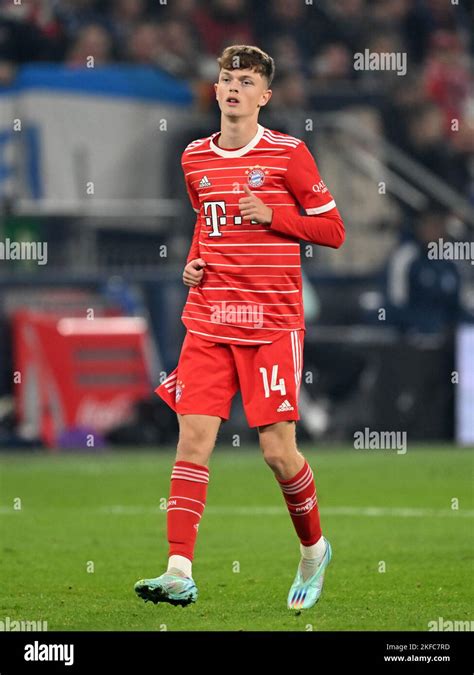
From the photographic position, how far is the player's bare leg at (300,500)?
275 inches

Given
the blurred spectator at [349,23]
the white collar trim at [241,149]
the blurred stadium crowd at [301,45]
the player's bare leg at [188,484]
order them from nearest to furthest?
the player's bare leg at [188,484] → the white collar trim at [241,149] → the blurred stadium crowd at [301,45] → the blurred spectator at [349,23]

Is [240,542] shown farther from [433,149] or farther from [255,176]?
[433,149]

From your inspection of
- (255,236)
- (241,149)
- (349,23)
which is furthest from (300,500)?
(349,23)

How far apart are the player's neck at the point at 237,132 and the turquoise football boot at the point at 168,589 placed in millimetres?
1866

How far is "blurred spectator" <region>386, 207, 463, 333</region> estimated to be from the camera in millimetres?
17453

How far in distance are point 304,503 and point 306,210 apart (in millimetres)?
1285

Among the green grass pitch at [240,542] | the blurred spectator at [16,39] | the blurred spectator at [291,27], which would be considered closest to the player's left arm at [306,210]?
the green grass pitch at [240,542]

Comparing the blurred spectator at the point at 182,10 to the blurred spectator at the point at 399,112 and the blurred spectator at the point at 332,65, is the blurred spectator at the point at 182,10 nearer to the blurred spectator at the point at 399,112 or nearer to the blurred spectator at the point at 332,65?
the blurred spectator at the point at 332,65

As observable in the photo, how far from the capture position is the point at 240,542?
31.8ft

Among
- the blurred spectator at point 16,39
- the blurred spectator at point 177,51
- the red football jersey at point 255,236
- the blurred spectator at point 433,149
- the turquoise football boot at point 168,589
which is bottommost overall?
the turquoise football boot at point 168,589

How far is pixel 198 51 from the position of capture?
21.0 meters

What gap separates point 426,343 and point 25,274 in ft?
14.3

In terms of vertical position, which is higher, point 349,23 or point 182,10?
point 349,23

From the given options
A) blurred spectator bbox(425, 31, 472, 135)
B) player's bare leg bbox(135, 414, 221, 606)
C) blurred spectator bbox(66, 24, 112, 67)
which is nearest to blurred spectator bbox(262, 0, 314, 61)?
blurred spectator bbox(425, 31, 472, 135)
